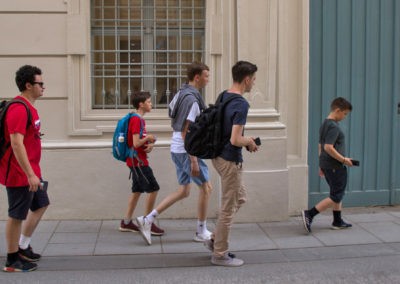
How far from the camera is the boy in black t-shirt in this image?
6.31 meters

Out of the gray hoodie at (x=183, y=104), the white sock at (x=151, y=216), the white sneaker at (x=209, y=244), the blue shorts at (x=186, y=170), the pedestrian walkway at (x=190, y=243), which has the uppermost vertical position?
the gray hoodie at (x=183, y=104)

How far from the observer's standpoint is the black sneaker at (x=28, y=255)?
5327 millimetres

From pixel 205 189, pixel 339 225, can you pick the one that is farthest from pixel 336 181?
pixel 205 189

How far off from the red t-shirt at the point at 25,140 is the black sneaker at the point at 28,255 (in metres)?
0.75

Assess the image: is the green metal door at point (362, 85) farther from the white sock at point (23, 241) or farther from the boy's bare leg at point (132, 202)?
the white sock at point (23, 241)

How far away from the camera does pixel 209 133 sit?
512 centimetres

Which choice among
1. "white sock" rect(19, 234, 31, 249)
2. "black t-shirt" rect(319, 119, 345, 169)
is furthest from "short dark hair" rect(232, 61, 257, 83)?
"white sock" rect(19, 234, 31, 249)

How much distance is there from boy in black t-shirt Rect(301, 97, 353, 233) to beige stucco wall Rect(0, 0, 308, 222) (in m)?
0.65

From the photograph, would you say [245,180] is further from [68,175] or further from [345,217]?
[68,175]

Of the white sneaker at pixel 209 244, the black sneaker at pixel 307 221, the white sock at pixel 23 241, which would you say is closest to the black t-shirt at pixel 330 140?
the black sneaker at pixel 307 221

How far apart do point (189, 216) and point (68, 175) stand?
1612 millimetres

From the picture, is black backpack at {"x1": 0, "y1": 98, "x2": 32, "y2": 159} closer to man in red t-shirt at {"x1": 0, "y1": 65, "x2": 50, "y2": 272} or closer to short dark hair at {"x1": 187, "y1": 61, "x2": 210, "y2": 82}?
man in red t-shirt at {"x1": 0, "y1": 65, "x2": 50, "y2": 272}

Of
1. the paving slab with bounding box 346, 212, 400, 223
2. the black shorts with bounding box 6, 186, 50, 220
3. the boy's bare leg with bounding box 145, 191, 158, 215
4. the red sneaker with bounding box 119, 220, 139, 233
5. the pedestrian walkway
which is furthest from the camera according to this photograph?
the paving slab with bounding box 346, 212, 400, 223

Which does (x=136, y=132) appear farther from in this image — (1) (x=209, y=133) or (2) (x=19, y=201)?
(2) (x=19, y=201)
